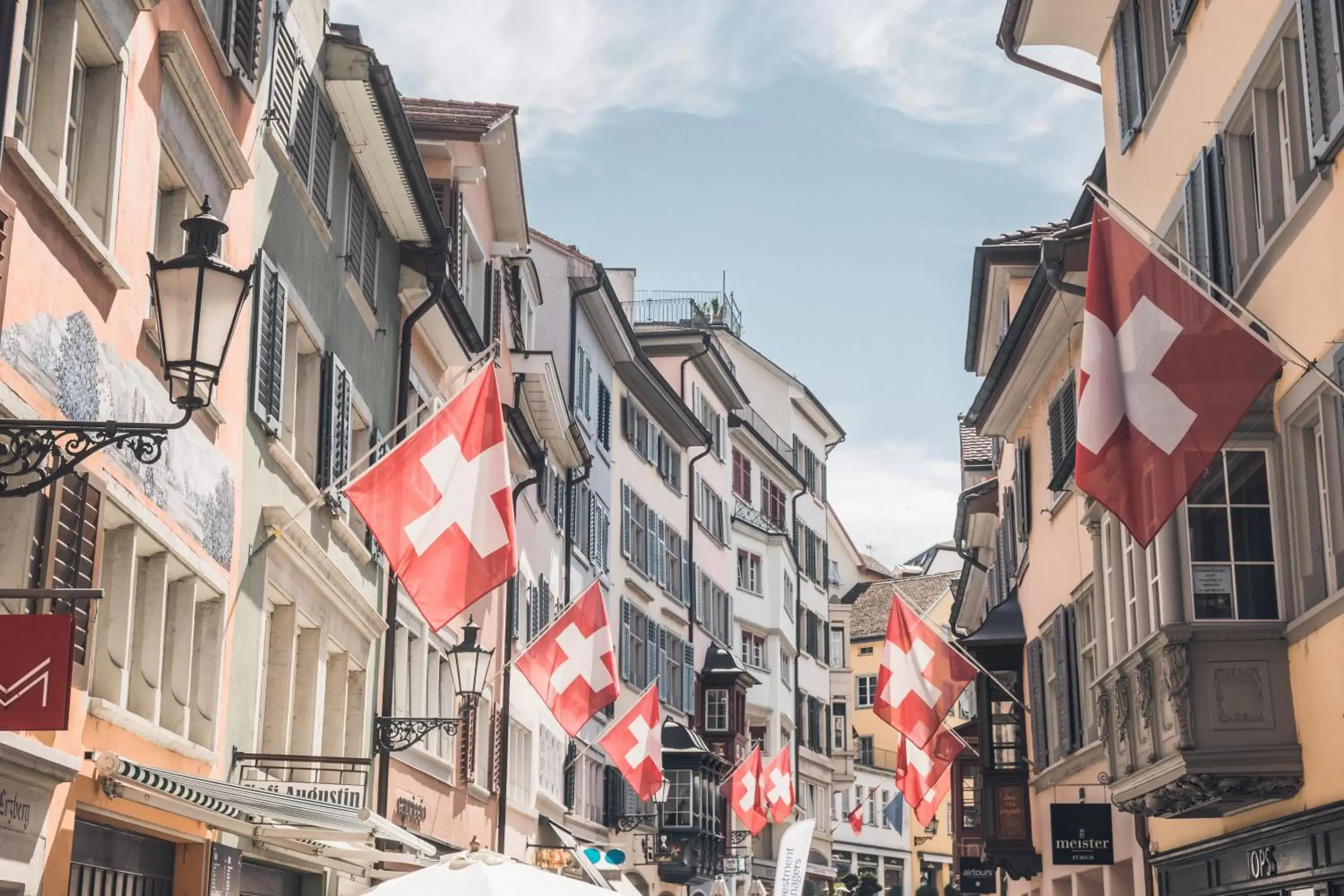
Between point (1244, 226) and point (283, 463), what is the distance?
28.2ft

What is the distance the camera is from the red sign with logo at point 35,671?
25.1 feet

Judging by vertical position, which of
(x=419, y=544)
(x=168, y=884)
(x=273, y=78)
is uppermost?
(x=273, y=78)

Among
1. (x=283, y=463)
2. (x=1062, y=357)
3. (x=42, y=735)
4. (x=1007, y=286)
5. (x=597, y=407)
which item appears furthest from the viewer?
(x=597, y=407)

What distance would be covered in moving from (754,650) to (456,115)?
111ft

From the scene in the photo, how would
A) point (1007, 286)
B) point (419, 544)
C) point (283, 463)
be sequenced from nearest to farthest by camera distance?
point (419, 544) < point (283, 463) < point (1007, 286)

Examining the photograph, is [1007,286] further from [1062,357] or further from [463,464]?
[463,464]

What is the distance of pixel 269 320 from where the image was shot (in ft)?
50.7

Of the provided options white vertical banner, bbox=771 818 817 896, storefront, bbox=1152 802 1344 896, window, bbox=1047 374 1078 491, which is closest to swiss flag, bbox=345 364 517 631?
storefront, bbox=1152 802 1344 896

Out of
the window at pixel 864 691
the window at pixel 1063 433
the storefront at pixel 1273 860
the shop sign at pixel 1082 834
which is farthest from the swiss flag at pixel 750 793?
the window at pixel 864 691

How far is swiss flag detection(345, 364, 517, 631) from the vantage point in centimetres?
1327

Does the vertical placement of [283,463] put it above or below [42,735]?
above

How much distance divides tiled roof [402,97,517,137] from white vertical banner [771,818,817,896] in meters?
10.6

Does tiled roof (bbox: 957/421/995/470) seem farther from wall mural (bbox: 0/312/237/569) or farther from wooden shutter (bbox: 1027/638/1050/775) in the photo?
wall mural (bbox: 0/312/237/569)

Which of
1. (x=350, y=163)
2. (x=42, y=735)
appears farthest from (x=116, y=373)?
(x=350, y=163)
